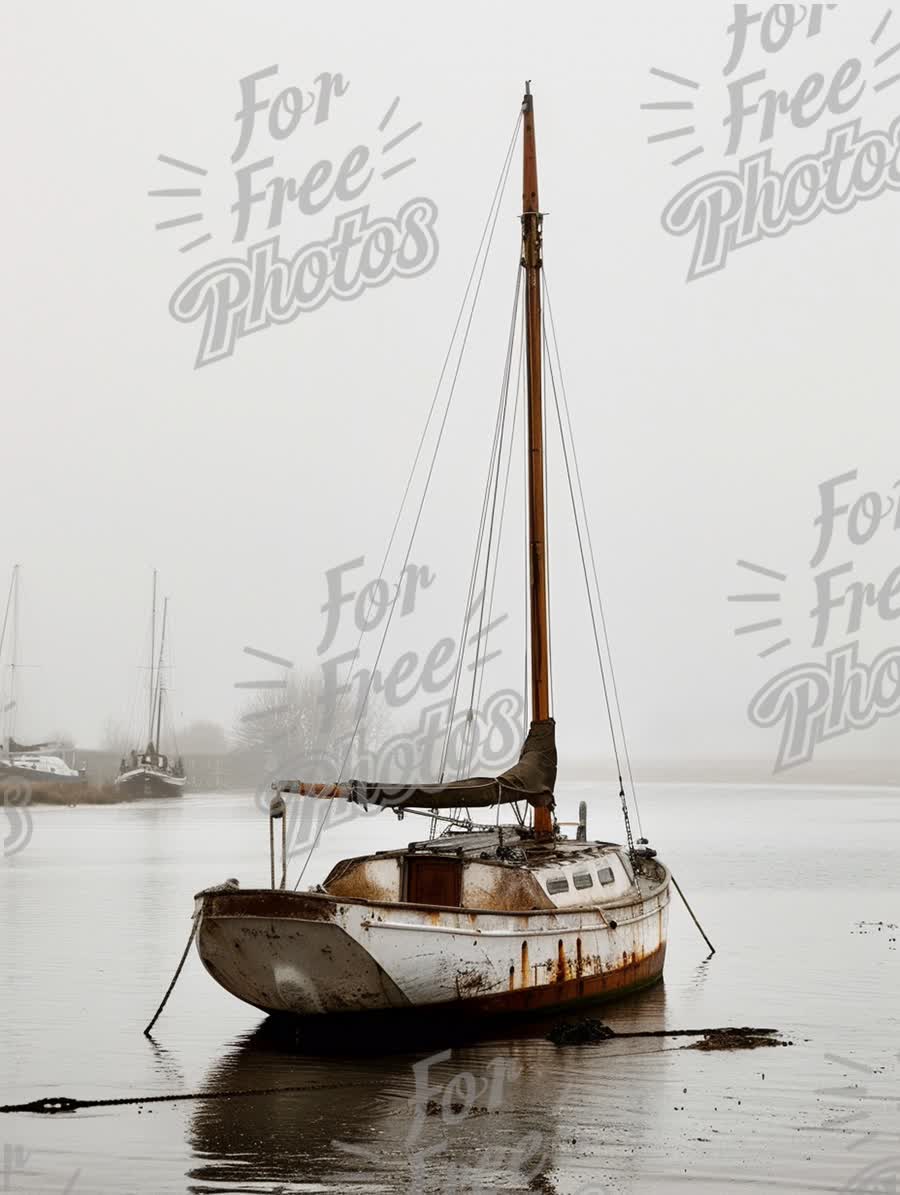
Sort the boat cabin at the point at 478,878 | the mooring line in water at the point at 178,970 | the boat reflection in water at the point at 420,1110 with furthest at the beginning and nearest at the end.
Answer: the boat cabin at the point at 478,878, the mooring line in water at the point at 178,970, the boat reflection in water at the point at 420,1110

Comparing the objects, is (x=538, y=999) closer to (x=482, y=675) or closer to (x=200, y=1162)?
(x=200, y=1162)

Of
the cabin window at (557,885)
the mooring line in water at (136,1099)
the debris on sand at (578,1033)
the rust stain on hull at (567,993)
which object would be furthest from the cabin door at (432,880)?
the mooring line in water at (136,1099)

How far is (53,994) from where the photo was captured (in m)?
26.1

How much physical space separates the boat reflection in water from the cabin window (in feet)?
6.06

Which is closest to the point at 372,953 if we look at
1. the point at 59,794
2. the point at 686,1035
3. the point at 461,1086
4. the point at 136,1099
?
the point at 461,1086

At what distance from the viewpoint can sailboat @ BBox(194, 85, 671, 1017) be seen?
19.3m

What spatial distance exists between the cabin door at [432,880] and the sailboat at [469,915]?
0.02m

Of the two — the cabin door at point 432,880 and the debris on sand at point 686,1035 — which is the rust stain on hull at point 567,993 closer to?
the debris on sand at point 686,1035

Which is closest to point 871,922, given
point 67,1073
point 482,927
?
point 482,927

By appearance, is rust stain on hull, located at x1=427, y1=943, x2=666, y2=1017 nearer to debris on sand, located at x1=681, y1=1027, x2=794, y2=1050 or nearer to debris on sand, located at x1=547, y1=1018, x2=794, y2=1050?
debris on sand, located at x1=547, y1=1018, x2=794, y2=1050

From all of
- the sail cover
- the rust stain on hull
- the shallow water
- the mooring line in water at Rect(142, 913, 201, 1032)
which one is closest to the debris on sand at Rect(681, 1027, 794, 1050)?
the shallow water

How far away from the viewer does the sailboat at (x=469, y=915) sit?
1930 cm

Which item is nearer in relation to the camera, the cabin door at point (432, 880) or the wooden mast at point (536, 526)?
the cabin door at point (432, 880)

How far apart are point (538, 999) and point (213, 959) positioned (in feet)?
15.6
